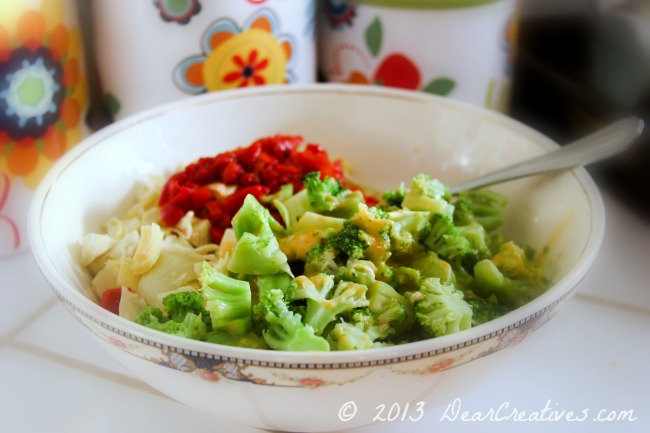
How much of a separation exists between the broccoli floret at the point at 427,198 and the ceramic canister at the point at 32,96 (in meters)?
0.62

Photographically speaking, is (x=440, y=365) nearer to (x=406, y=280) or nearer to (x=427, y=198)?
(x=406, y=280)

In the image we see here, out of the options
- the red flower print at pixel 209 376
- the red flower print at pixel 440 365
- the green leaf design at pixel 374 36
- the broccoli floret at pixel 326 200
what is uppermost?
the green leaf design at pixel 374 36

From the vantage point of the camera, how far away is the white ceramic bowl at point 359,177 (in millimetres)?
642

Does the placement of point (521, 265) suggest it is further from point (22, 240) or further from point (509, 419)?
point (22, 240)

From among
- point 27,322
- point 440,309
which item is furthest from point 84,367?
point 440,309

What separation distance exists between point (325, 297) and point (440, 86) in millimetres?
670

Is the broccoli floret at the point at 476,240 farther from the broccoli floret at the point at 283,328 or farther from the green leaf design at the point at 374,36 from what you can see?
the green leaf design at the point at 374,36

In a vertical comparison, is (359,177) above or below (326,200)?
below

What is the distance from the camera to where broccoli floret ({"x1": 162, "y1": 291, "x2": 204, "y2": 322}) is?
0.77 meters

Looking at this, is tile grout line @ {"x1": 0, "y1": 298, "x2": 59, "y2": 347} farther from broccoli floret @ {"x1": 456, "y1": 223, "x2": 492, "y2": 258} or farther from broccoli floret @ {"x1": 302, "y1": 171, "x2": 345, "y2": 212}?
broccoli floret @ {"x1": 456, "y1": 223, "x2": 492, "y2": 258}

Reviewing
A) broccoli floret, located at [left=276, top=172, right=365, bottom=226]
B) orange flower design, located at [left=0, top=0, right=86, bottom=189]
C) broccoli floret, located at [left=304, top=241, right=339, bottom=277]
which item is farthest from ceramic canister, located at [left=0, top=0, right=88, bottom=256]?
broccoli floret, located at [left=304, top=241, right=339, bottom=277]

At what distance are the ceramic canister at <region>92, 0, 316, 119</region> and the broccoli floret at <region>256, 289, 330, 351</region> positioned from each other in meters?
0.60

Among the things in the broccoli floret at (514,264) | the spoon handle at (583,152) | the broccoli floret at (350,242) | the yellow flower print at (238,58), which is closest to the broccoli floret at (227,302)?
the broccoli floret at (350,242)

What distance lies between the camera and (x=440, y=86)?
4.25 feet
